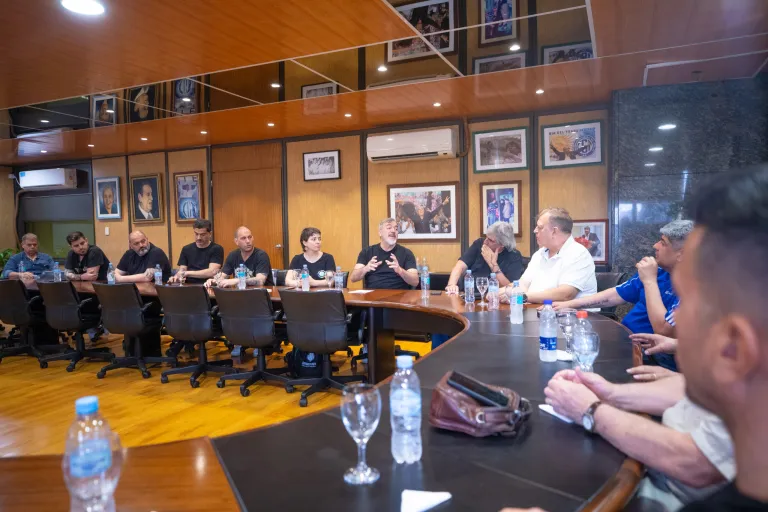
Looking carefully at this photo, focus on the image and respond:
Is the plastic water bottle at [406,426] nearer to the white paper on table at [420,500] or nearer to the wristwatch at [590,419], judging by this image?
the white paper on table at [420,500]

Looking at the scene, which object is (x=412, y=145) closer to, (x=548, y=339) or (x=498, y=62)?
(x=498, y=62)

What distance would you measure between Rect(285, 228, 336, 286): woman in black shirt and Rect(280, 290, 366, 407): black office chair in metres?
0.98

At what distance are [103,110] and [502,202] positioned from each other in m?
4.75

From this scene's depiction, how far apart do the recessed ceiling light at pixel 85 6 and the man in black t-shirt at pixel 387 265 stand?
2.77 meters

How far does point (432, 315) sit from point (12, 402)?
350 centimetres

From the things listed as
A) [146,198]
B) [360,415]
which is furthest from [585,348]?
[146,198]

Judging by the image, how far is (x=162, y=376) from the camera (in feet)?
14.5

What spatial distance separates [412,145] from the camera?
6238 millimetres

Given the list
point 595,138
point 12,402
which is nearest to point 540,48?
point 595,138

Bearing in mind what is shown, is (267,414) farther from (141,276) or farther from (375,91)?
(375,91)

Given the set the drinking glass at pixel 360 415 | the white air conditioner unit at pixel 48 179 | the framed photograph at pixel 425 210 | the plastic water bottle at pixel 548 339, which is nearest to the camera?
the drinking glass at pixel 360 415

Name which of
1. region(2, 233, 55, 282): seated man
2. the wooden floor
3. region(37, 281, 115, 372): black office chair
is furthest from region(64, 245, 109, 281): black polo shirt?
the wooden floor

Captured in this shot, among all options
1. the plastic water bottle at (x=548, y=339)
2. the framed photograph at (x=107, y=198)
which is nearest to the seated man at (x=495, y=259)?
the plastic water bottle at (x=548, y=339)

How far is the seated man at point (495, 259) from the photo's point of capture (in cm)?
446
